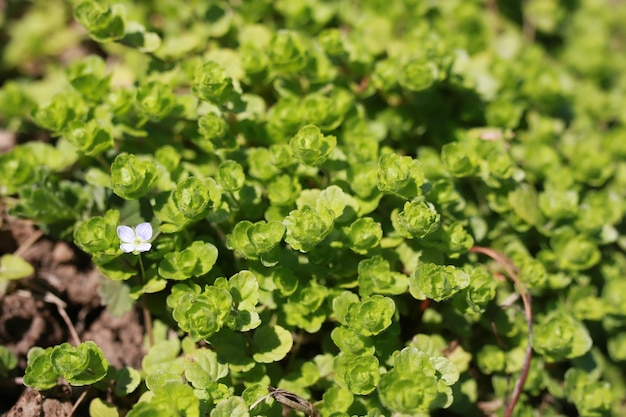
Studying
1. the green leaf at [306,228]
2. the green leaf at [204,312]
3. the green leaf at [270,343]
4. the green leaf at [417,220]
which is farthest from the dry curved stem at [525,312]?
the green leaf at [204,312]

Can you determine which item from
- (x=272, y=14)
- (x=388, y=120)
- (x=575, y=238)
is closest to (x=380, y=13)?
(x=272, y=14)

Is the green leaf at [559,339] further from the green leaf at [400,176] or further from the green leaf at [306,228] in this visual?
the green leaf at [306,228]

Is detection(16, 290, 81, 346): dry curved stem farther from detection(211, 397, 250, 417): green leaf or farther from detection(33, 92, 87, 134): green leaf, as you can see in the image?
detection(211, 397, 250, 417): green leaf

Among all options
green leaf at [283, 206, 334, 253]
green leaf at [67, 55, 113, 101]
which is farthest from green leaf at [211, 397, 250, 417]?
green leaf at [67, 55, 113, 101]

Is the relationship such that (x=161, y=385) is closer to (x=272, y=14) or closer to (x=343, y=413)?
(x=343, y=413)

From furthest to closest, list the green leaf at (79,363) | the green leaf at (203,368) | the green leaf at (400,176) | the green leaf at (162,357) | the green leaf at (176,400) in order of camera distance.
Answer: the green leaf at (162,357) → the green leaf at (400,176) → the green leaf at (203,368) → the green leaf at (79,363) → the green leaf at (176,400)

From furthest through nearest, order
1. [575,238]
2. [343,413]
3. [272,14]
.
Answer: [272,14], [575,238], [343,413]
